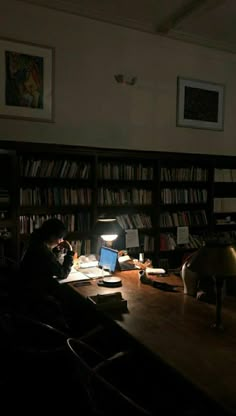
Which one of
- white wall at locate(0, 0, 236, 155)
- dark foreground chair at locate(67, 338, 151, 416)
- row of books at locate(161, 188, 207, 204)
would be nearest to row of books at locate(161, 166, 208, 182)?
row of books at locate(161, 188, 207, 204)

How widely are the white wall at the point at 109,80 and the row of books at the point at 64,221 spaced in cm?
88

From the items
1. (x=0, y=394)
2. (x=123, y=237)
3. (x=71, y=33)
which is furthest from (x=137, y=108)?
(x=0, y=394)

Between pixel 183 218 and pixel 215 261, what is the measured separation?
9.88 ft

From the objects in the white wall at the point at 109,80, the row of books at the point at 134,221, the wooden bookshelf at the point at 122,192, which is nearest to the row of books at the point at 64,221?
the wooden bookshelf at the point at 122,192

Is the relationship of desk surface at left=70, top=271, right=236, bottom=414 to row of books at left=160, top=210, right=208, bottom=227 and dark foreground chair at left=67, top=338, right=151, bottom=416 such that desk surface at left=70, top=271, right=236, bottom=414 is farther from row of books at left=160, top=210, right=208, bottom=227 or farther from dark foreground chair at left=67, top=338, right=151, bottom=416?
row of books at left=160, top=210, right=208, bottom=227

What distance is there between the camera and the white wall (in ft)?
12.6

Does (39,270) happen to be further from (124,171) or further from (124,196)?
(124,171)

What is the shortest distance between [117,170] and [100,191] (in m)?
0.34

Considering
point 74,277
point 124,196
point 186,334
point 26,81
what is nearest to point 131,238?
point 124,196

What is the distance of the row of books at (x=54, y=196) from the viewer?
3.70 m

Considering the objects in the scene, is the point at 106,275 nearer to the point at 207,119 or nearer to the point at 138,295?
the point at 138,295

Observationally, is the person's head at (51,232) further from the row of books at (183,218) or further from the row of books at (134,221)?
the row of books at (183,218)

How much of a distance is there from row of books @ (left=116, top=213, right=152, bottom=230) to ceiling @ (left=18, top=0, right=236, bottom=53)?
241cm

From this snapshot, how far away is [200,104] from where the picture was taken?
4867 mm
